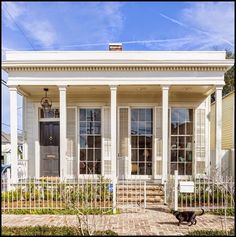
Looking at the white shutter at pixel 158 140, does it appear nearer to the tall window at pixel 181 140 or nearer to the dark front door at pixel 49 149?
the tall window at pixel 181 140

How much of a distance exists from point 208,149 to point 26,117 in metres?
6.89

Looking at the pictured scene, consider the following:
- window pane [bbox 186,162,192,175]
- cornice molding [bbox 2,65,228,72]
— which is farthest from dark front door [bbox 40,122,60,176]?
window pane [bbox 186,162,192,175]

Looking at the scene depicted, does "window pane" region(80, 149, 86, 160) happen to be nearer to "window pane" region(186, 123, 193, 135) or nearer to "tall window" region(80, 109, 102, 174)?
"tall window" region(80, 109, 102, 174)

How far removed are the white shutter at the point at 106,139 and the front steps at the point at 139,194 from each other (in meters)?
1.85

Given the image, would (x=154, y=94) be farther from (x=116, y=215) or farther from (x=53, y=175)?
(x=116, y=215)

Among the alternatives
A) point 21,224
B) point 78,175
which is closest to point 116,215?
point 21,224

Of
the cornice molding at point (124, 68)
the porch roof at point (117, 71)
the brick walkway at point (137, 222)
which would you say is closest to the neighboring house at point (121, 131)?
the porch roof at point (117, 71)

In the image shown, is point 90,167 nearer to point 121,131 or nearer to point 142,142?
point 121,131

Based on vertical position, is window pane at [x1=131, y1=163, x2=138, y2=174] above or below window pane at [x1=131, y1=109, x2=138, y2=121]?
Result: below

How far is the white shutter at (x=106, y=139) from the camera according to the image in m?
12.1

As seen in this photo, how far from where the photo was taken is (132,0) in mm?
2404

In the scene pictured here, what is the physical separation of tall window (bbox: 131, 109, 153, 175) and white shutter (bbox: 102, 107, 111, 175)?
91 centimetres

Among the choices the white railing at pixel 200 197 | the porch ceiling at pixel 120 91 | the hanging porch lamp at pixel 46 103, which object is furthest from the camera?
the hanging porch lamp at pixel 46 103

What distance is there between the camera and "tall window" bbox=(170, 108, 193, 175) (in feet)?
40.3
